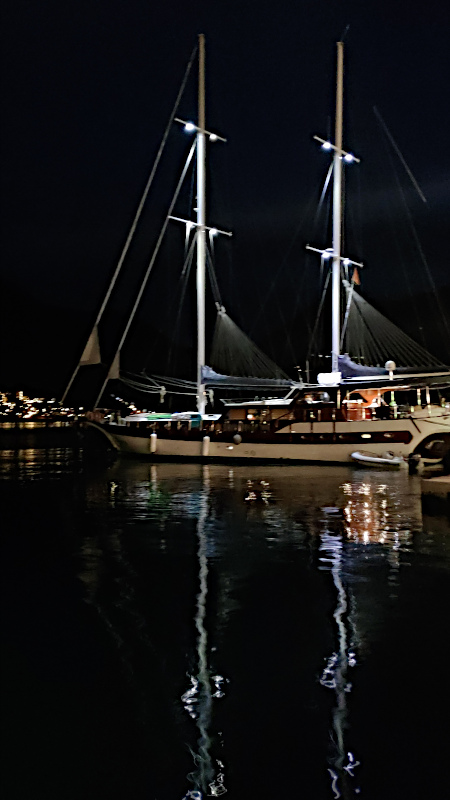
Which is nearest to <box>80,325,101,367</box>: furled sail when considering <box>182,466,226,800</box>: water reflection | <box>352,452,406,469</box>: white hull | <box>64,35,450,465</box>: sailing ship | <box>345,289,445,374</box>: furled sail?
<box>64,35,450,465</box>: sailing ship

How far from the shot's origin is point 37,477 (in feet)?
124

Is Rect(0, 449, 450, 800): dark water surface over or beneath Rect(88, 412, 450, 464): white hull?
beneath

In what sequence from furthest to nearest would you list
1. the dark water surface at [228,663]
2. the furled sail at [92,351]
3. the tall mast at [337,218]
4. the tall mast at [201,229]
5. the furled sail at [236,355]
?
the furled sail at [92,351]
the furled sail at [236,355]
the tall mast at [201,229]
the tall mast at [337,218]
the dark water surface at [228,663]

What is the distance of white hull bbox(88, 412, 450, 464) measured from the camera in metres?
38.8

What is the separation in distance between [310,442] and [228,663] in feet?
109

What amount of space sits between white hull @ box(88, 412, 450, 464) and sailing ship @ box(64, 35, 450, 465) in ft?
0.19

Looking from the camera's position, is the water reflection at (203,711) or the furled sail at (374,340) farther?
the furled sail at (374,340)

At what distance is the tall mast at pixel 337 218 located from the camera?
147ft

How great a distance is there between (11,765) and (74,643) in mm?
3078

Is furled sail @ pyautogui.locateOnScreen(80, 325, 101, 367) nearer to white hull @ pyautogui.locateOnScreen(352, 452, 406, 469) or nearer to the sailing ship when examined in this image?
the sailing ship

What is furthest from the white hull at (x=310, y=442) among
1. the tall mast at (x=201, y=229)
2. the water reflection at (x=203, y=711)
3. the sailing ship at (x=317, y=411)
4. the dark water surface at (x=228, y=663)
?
the water reflection at (x=203, y=711)

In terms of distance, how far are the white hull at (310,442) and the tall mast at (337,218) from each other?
5.64 m

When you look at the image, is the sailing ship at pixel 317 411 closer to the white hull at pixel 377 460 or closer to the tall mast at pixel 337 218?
the tall mast at pixel 337 218

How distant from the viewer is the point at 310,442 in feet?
134
